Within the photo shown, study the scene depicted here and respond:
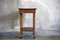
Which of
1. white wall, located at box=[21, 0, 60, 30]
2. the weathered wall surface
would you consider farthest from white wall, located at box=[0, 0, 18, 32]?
white wall, located at box=[21, 0, 60, 30]

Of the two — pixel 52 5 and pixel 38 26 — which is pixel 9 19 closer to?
pixel 38 26

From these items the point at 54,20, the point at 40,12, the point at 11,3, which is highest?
the point at 11,3

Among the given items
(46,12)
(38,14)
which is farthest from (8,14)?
(46,12)

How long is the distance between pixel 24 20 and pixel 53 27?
1147 millimetres

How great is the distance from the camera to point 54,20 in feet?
16.7

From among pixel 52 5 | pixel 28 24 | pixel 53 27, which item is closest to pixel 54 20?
pixel 53 27

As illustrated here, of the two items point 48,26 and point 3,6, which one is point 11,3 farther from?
point 48,26

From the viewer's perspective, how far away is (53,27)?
5.09 metres

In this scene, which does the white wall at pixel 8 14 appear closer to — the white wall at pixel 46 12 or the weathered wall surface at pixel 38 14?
the weathered wall surface at pixel 38 14

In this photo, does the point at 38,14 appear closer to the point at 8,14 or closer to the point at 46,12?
the point at 46,12

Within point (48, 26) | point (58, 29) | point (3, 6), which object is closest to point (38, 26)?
point (48, 26)

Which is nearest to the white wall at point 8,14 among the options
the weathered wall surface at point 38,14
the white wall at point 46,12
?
the weathered wall surface at point 38,14

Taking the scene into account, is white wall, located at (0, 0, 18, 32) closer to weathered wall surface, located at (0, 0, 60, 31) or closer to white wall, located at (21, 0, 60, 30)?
weathered wall surface, located at (0, 0, 60, 31)

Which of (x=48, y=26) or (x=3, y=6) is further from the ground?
(x=3, y=6)
